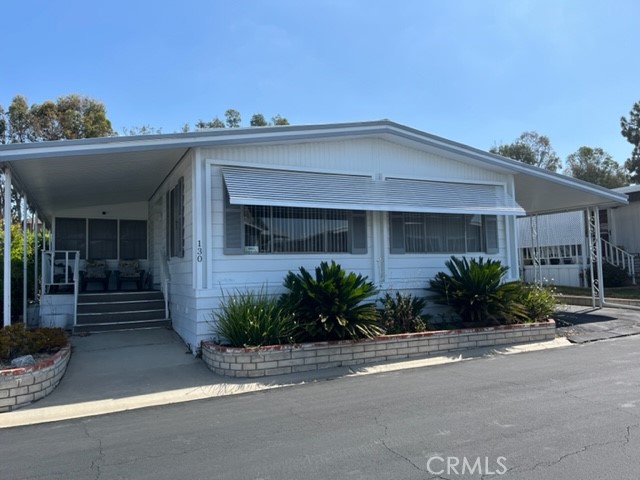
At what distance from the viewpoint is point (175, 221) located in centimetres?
1041

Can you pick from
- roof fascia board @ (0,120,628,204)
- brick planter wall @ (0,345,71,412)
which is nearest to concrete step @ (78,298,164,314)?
brick planter wall @ (0,345,71,412)

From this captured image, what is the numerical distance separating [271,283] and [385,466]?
17.2 feet

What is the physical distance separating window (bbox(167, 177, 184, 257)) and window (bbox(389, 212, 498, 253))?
4213 mm

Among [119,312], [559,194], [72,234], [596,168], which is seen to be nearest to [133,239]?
[72,234]

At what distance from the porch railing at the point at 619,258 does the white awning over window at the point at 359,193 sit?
11654mm

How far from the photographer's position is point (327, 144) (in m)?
9.67

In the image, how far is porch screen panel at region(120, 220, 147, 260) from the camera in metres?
14.0

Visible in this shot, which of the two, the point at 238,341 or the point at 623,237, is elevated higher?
the point at 623,237

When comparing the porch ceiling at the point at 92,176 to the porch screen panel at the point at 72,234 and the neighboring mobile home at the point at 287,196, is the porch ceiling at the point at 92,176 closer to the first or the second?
the neighboring mobile home at the point at 287,196

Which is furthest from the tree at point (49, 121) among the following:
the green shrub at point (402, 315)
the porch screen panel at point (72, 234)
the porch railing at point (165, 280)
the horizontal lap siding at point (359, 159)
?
the green shrub at point (402, 315)

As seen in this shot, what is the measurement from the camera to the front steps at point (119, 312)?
9.96 metres

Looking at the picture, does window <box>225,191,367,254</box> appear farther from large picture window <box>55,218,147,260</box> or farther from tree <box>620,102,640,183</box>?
tree <box>620,102,640,183</box>

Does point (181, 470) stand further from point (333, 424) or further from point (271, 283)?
point (271, 283)

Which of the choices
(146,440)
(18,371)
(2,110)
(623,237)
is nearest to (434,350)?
(146,440)
